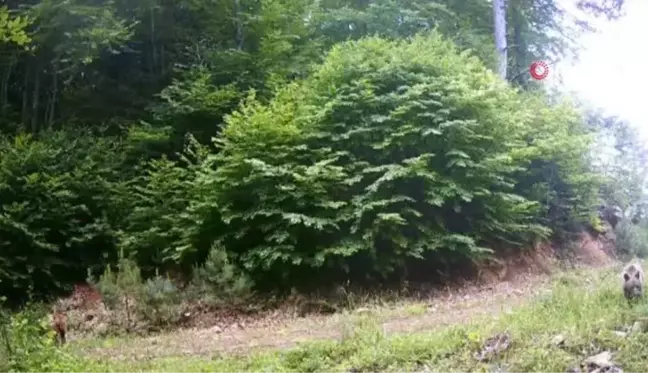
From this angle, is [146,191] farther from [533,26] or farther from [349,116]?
[533,26]

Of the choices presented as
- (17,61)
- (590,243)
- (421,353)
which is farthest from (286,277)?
(17,61)

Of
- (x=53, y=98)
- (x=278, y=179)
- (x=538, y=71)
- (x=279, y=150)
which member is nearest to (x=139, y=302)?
(x=278, y=179)

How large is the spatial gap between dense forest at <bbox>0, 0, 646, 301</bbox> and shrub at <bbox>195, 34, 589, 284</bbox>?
3 centimetres

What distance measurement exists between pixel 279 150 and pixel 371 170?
148 centimetres

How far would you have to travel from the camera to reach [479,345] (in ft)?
15.1

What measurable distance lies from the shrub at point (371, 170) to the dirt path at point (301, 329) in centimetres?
121

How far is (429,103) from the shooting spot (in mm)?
9336

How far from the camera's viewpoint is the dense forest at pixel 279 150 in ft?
29.9

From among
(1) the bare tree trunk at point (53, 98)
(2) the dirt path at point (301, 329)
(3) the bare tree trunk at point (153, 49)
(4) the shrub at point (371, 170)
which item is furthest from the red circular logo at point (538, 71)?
(1) the bare tree trunk at point (53, 98)

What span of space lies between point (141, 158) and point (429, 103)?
5926 mm

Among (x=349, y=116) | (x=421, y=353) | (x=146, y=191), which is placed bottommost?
(x=421, y=353)

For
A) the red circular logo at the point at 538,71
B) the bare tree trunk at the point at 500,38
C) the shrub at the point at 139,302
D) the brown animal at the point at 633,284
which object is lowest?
the shrub at the point at 139,302

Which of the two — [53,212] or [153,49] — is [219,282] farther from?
[153,49]

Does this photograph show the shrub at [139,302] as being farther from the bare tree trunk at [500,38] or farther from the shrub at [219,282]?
the bare tree trunk at [500,38]
